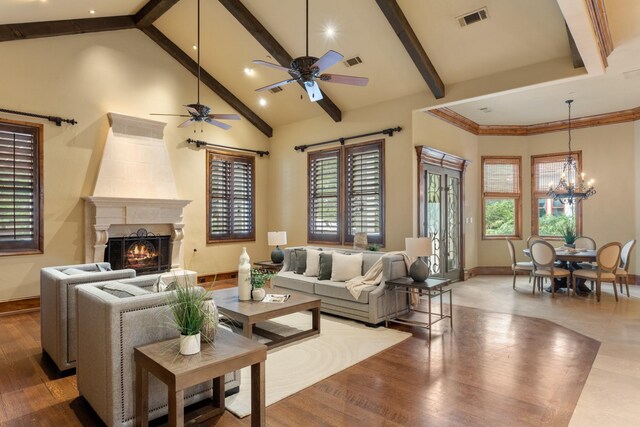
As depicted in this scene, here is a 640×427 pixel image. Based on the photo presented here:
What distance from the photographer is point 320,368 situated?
342 cm

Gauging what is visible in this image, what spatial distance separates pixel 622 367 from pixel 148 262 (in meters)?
6.90

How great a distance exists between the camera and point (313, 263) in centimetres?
575

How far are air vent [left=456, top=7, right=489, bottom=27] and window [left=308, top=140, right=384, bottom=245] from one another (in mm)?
2354

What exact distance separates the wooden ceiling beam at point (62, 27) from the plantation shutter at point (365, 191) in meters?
4.63

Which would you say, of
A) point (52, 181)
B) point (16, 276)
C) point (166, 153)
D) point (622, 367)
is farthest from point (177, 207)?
point (622, 367)

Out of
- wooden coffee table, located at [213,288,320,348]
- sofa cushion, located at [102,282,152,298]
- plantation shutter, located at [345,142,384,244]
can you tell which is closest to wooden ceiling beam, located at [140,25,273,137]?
plantation shutter, located at [345,142,384,244]

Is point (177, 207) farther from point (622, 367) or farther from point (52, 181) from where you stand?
point (622, 367)

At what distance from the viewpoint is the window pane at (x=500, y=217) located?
28.8 ft

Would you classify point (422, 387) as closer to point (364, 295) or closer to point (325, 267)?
point (364, 295)

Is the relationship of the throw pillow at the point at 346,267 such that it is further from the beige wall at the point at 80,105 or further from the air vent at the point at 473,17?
the beige wall at the point at 80,105

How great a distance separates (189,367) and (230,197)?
6.38 m

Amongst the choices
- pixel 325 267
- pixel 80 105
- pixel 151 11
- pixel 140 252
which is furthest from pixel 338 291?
pixel 151 11

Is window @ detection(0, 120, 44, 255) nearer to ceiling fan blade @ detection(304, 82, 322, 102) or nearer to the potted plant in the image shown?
the potted plant

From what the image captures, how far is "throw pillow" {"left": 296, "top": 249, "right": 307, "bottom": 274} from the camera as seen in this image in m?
6.04
